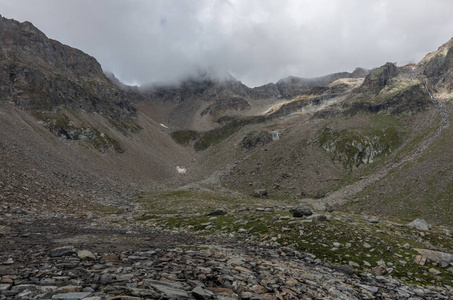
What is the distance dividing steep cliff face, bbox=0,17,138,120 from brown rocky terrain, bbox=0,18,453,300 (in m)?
0.84

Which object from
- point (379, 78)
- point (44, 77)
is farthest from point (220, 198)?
point (379, 78)

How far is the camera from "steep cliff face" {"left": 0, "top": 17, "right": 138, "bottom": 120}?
338 feet

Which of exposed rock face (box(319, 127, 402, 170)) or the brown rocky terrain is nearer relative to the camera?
the brown rocky terrain

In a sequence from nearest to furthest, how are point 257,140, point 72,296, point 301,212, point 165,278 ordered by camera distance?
point 72,296 < point 165,278 < point 301,212 < point 257,140

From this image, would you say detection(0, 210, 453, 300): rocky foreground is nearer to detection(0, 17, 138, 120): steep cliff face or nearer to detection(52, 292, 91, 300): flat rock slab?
detection(52, 292, 91, 300): flat rock slab

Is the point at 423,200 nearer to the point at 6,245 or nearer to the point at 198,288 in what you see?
the point at 198,288

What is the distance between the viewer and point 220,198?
59.4 m

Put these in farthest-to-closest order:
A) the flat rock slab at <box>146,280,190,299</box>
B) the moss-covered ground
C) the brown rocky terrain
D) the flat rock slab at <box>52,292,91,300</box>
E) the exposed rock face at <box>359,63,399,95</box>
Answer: the exposed rock face at <box>359,63,399,95</box> → the moss-covered ground → the brown rocky terrain → the flat rock slab at <box>146,280,190,299</box> → the flat rock slab at <box>52,292,91,300</box>

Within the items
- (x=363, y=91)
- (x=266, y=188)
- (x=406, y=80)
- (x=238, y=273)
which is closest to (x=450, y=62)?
(x=406, y=80)

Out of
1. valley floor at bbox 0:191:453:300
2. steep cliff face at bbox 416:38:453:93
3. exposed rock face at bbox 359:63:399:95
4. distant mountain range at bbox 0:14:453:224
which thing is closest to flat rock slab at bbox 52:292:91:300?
valley floor at bbox 0:191:453:300

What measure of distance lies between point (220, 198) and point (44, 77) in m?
115

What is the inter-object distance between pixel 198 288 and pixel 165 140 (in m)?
184

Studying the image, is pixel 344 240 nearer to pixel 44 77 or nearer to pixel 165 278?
pixel 165 278

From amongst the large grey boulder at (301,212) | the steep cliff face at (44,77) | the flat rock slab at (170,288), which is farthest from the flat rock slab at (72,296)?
the steep cliff face at (44,77)
